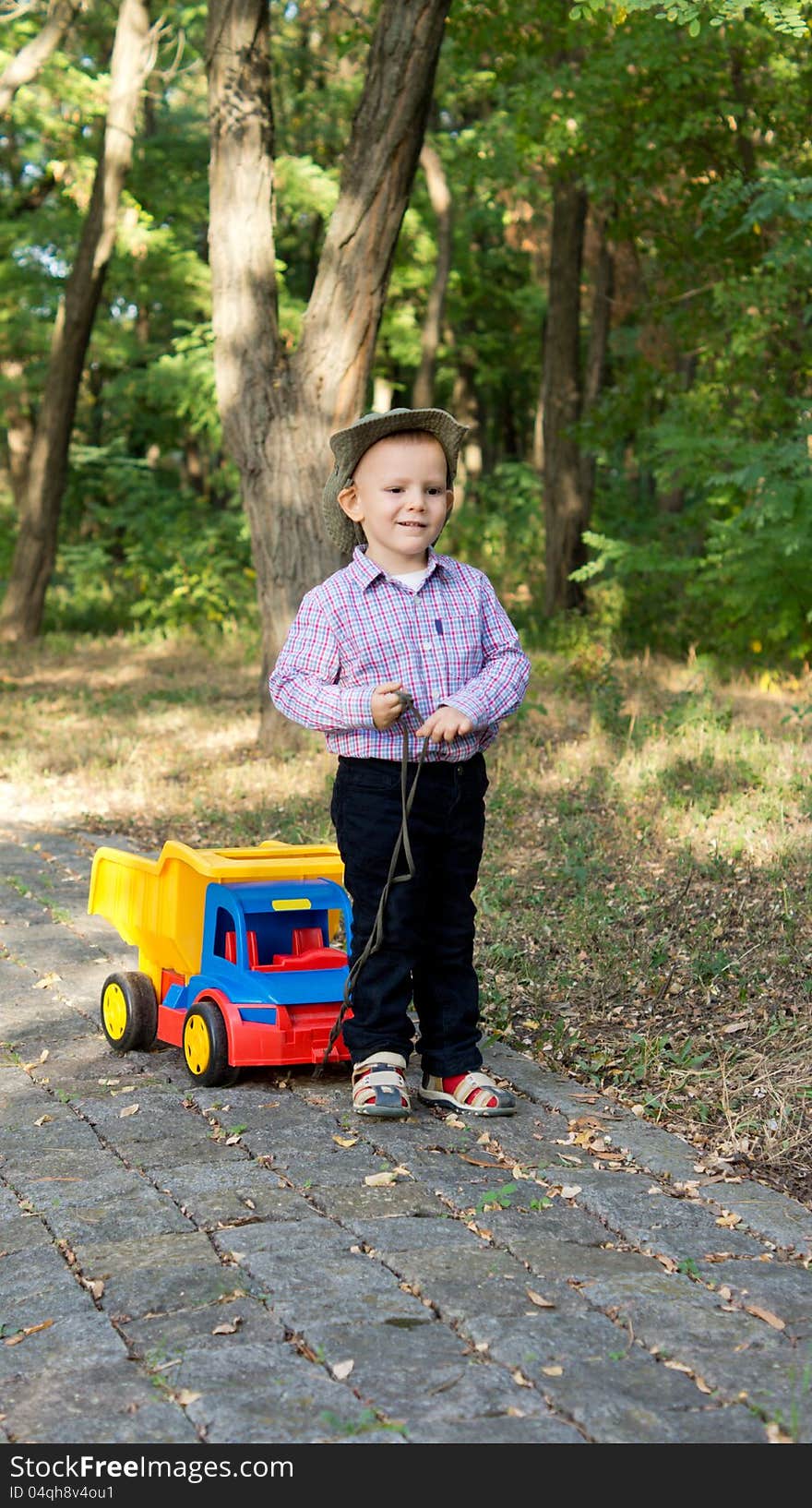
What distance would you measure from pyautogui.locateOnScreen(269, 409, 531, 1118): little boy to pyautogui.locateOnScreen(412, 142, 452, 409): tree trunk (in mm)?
16201

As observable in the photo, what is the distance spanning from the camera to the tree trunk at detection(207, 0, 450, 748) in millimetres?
9492

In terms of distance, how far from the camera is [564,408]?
52.2 feet

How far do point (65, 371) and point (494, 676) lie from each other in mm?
14345

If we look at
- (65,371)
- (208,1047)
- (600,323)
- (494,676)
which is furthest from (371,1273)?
(600,323)

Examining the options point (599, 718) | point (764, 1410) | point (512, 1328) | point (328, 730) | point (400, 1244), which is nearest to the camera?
point (764, 1410)

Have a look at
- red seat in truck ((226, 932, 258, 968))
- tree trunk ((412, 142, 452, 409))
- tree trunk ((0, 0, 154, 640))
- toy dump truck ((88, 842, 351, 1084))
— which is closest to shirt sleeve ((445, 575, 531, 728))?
toy dump truck ((88, 842, 351, 1084))

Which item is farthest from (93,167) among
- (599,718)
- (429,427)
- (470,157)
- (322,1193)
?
(322,1193)

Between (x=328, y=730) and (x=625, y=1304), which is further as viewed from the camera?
(x=328, y=730)

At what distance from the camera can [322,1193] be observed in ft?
12.0

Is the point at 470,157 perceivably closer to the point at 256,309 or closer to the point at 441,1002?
the point at 256,309

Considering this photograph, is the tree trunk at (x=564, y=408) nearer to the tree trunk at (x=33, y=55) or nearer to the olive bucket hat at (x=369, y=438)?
the tree trunk at (x=33, y=55)

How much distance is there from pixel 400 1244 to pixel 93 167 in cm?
1675

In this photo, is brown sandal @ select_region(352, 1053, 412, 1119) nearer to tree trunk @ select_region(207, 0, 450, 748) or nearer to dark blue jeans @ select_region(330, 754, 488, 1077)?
dark blue jeans @ select_region(330, 754, 488, 1077)

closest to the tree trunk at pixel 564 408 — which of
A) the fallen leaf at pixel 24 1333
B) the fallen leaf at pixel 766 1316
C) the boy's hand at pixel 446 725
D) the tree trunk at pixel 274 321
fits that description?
the tree trunk at pixel 274 321
